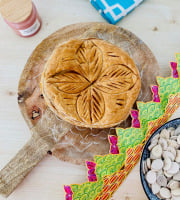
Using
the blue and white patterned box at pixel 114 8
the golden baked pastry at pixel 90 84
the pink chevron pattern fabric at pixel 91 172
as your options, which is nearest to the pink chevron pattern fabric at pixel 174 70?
the golden baked pastry at pixel 90 84

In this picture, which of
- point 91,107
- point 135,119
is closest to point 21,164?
Answer: point 91,107

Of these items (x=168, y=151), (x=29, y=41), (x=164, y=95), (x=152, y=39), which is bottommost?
(x=168, y=151)

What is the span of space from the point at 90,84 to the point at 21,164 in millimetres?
389

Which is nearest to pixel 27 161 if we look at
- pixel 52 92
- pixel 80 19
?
pixel 52 92

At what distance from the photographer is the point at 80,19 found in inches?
40.2

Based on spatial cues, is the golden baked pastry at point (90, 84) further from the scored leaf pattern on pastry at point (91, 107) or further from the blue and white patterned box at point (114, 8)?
the blue and white patterned box at point (114, 8)

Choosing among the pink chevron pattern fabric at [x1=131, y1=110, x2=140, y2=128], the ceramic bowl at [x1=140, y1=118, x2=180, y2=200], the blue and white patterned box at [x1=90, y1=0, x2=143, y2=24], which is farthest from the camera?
the blue and white patterned box at [x1=90, y1=0, x2=143, y2=24]

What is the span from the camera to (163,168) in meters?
0.76

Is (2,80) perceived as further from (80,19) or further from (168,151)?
(168,151)

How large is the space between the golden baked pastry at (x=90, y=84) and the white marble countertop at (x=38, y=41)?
0.24m

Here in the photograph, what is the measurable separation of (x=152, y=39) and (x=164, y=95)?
11.7 inches

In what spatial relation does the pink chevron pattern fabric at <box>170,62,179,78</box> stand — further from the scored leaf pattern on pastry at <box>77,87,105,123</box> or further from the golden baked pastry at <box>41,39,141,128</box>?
the scored leaf pattern on pastry at <box>77,87,105,123</box>

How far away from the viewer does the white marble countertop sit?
34.3 inches

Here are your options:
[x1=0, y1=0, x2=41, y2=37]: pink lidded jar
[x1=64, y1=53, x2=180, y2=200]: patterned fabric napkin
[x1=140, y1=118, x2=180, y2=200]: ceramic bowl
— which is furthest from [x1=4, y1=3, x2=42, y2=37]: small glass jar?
[x1=140, y1=118, x2=180, y2=200]: ceramic bowl
